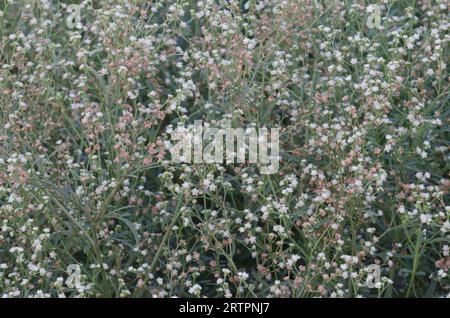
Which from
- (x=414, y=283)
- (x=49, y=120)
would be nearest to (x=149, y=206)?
(x=49, y=120)

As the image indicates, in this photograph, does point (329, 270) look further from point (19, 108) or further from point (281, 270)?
point (19, 108)

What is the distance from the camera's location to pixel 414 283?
5000 mm

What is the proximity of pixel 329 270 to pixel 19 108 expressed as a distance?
205cm

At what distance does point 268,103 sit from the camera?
17.1ft

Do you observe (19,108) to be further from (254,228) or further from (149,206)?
(254,228)

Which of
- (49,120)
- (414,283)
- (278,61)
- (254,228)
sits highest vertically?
(278,61)

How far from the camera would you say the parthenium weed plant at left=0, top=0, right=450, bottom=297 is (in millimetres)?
4625

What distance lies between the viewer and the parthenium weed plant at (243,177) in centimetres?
462

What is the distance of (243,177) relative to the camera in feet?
15.5
